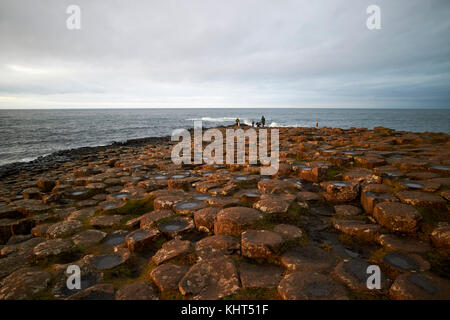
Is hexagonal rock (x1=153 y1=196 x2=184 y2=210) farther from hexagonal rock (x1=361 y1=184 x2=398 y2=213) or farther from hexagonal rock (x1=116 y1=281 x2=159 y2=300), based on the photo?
hexagonal rock (x1=361 y1=184 x2=398 y2=213)

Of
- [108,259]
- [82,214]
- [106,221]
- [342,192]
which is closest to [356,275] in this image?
[342,192]

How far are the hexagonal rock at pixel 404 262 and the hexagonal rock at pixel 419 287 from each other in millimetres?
103

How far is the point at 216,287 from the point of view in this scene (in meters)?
1.97

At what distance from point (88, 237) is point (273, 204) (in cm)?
254

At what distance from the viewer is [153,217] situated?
3.28 m

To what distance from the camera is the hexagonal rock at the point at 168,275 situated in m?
2.03

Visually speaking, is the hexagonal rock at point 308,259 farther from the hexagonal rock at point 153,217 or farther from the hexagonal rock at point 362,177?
the hexagonal rock at point 362,177

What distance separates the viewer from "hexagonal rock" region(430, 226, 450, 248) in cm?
227

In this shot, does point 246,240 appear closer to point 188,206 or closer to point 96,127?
point 188,206

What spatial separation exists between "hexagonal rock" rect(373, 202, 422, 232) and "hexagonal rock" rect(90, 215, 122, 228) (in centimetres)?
357

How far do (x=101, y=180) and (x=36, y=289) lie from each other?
3.88m
